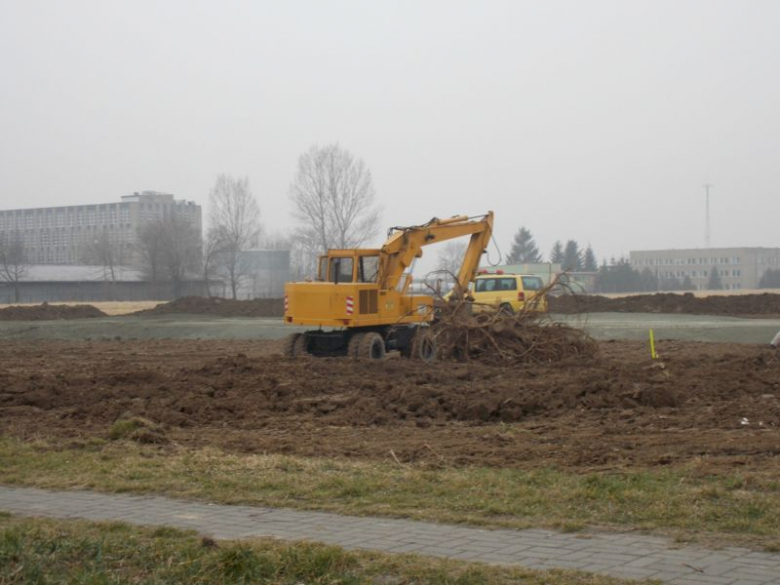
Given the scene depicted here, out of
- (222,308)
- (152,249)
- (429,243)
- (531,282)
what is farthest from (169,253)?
(429,243)

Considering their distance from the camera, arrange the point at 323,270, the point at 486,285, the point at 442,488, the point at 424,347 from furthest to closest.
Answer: the point at 486,285 → the point at 424,347 → the point at 323,270 → the point at 442,488

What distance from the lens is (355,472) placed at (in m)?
9.83

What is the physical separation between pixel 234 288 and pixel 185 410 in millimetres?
69660

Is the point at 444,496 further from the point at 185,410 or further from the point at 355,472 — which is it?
the point at 185,410

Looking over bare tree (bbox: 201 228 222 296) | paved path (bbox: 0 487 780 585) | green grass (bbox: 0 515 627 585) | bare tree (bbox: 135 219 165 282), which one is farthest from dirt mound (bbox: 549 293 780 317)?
bare tree (bbox: 135 219 165 282)

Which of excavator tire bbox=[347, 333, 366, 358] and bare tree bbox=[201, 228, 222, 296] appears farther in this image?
bare tree bbox=[201, 228, 222, 296]

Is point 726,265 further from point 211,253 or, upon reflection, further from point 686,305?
point 686,305

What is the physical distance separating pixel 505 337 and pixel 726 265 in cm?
9158

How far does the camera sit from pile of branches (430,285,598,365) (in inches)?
872

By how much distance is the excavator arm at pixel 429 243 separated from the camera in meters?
23.5

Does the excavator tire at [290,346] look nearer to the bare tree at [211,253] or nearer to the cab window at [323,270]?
the cab window at [323,270]

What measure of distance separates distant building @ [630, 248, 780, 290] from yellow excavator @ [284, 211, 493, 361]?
267 ft

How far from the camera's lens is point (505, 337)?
74.0 feet

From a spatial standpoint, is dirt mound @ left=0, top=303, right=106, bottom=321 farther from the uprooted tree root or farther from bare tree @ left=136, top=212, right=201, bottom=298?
bare tree @ left=136, top=212, right=201, bottom=298
